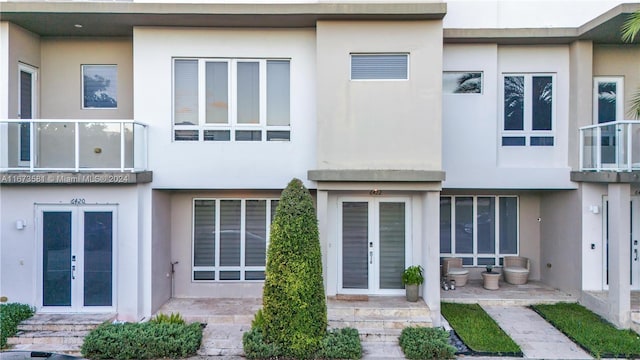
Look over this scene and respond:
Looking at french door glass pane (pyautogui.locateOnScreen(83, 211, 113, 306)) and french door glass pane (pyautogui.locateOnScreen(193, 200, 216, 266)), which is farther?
french door glass pane (pyautogui.locateOnScreen(193, 200, 216, 266))

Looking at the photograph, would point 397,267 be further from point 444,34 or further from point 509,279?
point 444,34

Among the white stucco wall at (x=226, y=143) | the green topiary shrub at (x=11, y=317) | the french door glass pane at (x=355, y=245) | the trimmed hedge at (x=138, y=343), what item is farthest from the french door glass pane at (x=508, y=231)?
the green topiary shrub at (x=11, y=317)

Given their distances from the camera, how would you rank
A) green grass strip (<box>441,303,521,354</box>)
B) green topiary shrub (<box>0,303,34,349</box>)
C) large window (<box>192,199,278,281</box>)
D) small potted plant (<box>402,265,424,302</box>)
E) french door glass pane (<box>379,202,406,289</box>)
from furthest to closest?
large window (<box>192,199,278,281</box>)
french door glass pane (<box>379,202,406,289</box>)
small potted plant (<box>402,265,424,302</box>)
green topiary shrub (<box>0,303,34,349</box>)
green grass strip (<box>441,303,521,354</box>)

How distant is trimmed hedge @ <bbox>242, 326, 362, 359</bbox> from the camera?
763cm

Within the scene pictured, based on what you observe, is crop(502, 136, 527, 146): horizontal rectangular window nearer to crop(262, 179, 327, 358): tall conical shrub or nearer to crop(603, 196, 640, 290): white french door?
crop(603, 196, 640, 290): white french door

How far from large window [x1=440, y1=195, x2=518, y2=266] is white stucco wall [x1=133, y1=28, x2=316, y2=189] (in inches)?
199

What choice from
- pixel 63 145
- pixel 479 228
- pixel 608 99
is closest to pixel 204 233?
pixel 63 145

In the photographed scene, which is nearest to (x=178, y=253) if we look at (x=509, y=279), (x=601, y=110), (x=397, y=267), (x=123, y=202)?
(x=123, y=202)

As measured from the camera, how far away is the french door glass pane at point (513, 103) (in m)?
11.3

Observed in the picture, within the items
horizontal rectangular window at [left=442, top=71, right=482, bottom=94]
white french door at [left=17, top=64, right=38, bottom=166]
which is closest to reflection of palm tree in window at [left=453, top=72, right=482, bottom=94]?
horizontal rectangular window at [left=442, top=71, right=482, bottom=94]

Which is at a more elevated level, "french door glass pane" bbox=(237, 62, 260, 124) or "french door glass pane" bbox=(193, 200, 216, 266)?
"french door glass pane" bbox=(237, 62, 260, 124)

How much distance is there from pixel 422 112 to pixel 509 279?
19.8ft

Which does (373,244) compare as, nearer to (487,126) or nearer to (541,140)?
(487,126)

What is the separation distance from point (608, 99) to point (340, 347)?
979 cm
